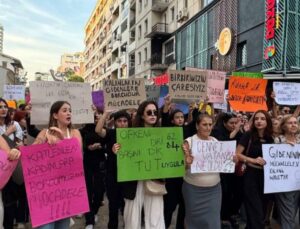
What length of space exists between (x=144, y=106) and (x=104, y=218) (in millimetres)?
2877

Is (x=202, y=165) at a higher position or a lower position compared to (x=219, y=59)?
lower

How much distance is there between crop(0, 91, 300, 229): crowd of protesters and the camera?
4207 millimetres

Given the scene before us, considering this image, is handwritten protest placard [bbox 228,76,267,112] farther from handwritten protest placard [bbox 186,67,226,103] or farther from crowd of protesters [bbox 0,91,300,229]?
crowd of protesters [bbox 0,91,300,229]

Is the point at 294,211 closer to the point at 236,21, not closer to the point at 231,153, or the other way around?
the point at 231,153

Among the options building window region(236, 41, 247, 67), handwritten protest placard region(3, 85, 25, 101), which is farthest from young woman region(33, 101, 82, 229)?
building window region(236, 41, 247, 67)

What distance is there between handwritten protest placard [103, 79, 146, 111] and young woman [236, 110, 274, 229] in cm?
169

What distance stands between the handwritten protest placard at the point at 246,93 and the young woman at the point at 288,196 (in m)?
1.99

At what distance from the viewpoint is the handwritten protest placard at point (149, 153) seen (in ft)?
14.1

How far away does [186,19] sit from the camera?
25.2 m

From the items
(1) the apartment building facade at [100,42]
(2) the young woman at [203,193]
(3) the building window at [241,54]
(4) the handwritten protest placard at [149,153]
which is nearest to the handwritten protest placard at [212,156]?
(2) the young woman at [203,193]

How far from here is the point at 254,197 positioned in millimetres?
4828

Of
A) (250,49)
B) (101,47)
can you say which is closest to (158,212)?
(250,49)

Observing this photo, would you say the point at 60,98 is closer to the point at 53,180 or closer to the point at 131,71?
the point at 53,180

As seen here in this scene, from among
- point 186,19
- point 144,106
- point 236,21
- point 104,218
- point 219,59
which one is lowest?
point 104,218
